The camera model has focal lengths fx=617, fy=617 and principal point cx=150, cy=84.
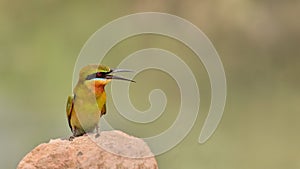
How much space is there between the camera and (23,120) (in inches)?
206

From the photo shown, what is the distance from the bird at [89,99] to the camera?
2379 millimetres

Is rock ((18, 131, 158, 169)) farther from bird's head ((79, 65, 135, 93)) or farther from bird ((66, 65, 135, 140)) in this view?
bird's head ((79, 65, 135, 93))

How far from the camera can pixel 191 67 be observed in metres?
5.76

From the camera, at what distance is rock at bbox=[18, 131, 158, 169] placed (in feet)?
7.99

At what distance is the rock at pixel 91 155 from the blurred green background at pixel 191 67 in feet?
5.32

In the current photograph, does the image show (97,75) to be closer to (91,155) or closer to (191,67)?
(91,155)

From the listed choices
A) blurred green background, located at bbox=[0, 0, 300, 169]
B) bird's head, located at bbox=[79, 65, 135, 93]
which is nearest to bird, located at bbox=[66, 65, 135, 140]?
bird's head, located at bbox=[79, 65, 135, 93]

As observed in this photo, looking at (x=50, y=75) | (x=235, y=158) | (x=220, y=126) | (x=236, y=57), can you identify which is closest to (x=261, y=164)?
(x=235, y=158)

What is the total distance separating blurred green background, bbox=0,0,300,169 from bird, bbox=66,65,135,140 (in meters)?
1.54

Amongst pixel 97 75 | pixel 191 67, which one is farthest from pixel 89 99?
pixel 191 67

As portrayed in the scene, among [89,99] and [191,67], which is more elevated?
[191,67]

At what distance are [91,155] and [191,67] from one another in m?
3.41

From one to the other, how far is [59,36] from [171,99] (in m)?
1.73

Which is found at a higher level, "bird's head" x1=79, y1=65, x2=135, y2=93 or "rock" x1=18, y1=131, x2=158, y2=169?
"bird's head" x1=79, y1=65, x2=135, y2=93
